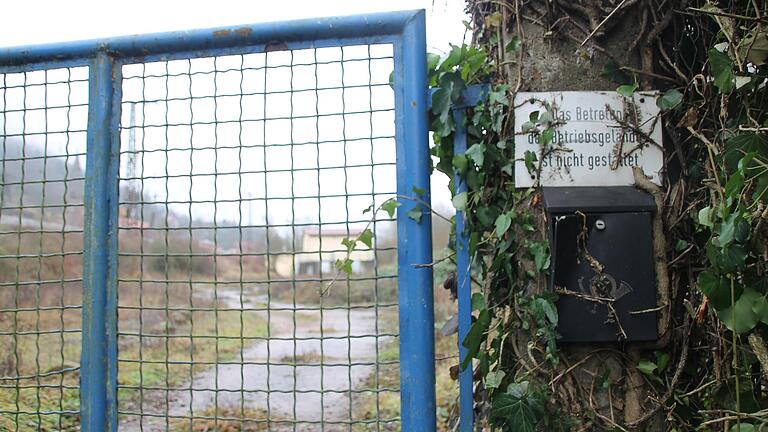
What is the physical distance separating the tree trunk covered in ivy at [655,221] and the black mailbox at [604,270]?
5cm

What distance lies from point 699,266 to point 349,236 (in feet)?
3.12

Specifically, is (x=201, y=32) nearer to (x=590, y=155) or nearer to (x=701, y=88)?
(x=590, y=155)

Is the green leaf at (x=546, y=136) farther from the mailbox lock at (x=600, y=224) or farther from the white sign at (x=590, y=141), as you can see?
the mailbox lock at (x=600, y=224)

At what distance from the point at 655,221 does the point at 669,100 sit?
327mm

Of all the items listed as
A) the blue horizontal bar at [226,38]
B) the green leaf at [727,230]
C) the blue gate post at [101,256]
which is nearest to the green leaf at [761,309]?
the green leaf at [727,230]

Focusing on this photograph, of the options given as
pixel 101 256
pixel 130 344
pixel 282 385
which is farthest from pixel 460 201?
pixel 130 344

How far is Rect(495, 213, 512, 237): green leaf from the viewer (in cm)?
152

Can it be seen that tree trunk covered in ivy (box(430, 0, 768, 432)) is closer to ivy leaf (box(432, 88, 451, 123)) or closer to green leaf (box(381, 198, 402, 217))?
ivy leaf (box(432, 88, 451, 123))

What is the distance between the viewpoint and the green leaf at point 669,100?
1.51m

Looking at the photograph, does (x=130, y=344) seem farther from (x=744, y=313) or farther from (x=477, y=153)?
(x=744, y=313)

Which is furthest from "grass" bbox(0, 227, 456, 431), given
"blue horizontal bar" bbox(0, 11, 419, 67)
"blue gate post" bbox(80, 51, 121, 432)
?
"blue horizontal bar" bbox(0, 11, 419, 67)

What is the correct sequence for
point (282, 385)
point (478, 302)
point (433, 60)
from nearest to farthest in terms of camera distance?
point (478, 302)
point (433, 60)
point (282, 385)

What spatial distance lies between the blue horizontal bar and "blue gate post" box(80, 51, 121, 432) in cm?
8

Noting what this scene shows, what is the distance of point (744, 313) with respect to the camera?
1283mm
